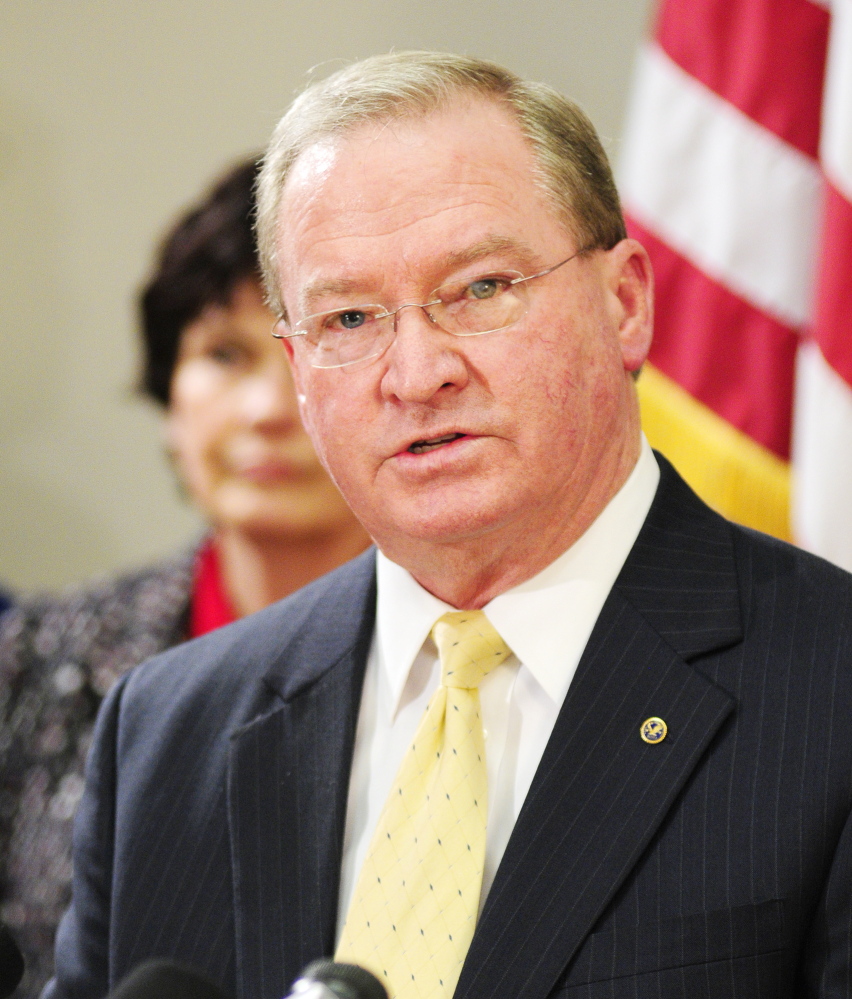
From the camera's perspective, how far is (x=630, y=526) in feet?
4.28

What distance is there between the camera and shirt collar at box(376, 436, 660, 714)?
1.25 metres

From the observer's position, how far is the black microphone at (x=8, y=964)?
0.95m

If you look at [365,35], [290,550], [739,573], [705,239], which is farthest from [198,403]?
[739,573]

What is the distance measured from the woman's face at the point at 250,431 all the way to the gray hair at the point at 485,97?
1110 mm

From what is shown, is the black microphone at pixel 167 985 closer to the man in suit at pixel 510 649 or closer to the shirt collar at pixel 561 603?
the man in suit at pixel 510 649

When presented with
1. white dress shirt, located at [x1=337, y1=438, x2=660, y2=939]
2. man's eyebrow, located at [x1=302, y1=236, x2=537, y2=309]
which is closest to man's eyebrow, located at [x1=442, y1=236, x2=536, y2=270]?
man's eyebrow, located at [x1=302, y1=236, x2=537, y2=309]

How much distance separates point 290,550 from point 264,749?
1.22m

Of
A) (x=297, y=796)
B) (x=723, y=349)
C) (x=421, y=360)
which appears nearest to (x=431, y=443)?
(x=421, y=360)

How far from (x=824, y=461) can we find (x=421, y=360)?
1.09 meters

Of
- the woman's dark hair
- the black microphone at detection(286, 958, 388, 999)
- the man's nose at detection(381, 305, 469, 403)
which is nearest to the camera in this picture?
the black microphone at detection(286, 958, 388, 999)

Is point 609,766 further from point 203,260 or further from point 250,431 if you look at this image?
point 203,260

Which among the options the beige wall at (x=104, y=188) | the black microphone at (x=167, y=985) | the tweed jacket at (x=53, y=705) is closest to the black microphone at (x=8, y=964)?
the black microphone at (x=167, y=985)

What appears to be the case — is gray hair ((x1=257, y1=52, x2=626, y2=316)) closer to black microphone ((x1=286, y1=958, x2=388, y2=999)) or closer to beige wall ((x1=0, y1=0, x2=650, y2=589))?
black microphone ((x1=286, y1=958, x2=388, y2=999))

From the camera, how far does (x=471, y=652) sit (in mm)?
1272
